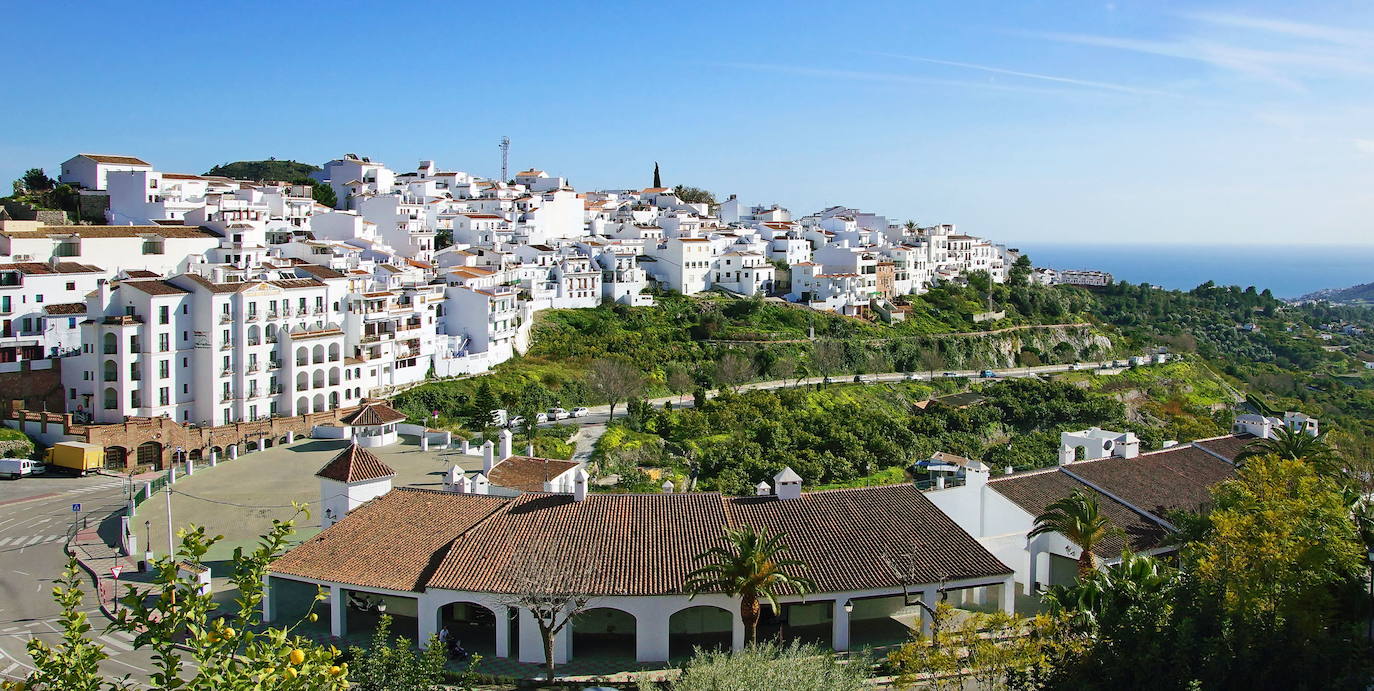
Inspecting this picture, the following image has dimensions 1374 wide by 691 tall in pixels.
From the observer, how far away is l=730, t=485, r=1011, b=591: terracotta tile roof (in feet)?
72.9

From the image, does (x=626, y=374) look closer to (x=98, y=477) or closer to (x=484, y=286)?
(x=484, y=286)

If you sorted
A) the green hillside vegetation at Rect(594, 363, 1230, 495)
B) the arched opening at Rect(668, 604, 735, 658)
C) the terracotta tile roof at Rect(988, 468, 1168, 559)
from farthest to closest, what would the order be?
the green hillside vegetation at Rect(594, 363, 1230, 495)
the terracotta tile roof at Rect(988, 468, 1168, 559)
the arched opening at Rect(668, 604, 735, 658)

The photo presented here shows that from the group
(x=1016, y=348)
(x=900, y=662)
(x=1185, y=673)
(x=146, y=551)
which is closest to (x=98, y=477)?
A: (x=146, y=551)

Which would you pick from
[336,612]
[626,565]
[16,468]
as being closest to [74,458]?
[16,468]

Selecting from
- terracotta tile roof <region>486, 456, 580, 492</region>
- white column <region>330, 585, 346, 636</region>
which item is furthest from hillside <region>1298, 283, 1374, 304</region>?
white column <region>330, 585, 346, 636</region>

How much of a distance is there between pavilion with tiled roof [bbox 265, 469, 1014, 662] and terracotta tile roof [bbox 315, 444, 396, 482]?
219 centimetres

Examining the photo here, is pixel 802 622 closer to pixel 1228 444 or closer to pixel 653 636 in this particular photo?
pixel 653 636

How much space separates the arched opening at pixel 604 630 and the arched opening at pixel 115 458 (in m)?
26.5

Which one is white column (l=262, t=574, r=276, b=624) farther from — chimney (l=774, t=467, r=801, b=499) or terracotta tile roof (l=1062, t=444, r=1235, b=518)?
terracotta tile roof (l=1062, t=444, r=1235, b=518)

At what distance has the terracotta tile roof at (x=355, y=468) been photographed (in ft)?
90.2

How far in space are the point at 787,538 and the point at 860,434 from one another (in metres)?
24.5

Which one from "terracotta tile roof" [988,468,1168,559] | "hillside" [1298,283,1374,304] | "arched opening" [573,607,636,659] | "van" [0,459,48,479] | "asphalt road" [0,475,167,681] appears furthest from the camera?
"hillside" [1298,283,1374,304]

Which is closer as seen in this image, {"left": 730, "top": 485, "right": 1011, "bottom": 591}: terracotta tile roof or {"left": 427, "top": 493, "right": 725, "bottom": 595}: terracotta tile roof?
{"left": 427, "top": 493, "right": 725, "bottom": 595}: terracotta tile roof

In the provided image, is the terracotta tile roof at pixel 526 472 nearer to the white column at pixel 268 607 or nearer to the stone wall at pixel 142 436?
the white column at pixel 268 607
